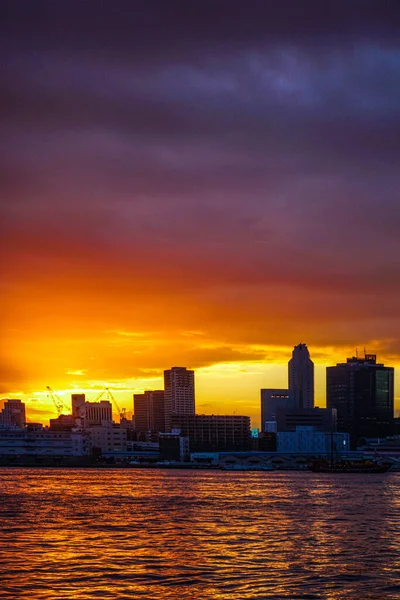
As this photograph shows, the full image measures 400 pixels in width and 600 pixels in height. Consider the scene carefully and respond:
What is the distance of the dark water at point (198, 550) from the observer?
4056 cm

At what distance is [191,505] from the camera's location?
92000 mm

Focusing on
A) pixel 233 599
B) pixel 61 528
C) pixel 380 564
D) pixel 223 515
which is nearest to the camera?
pixel 233 599

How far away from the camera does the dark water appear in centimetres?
4056

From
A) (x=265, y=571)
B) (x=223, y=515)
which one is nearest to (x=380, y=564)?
(x=265, y=571)

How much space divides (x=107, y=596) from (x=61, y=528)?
Answer: 95.1ft

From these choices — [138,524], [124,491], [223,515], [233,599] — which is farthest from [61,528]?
[124,491]

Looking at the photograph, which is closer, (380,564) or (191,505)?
(380,564)

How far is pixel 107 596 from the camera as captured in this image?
38.4 metres

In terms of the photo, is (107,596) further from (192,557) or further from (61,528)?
(61,528)

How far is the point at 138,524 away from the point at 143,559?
20973 mm

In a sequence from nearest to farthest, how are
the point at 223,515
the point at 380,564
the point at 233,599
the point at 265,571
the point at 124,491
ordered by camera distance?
1. the point at 233,599
2. the point at 265,571
3. the point at 380,564
4. the point at 223,515
5. the point at 124,491

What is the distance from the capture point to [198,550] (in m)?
53.2

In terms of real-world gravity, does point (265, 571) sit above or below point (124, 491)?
above

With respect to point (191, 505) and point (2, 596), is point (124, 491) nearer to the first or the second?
point (191, 505)
